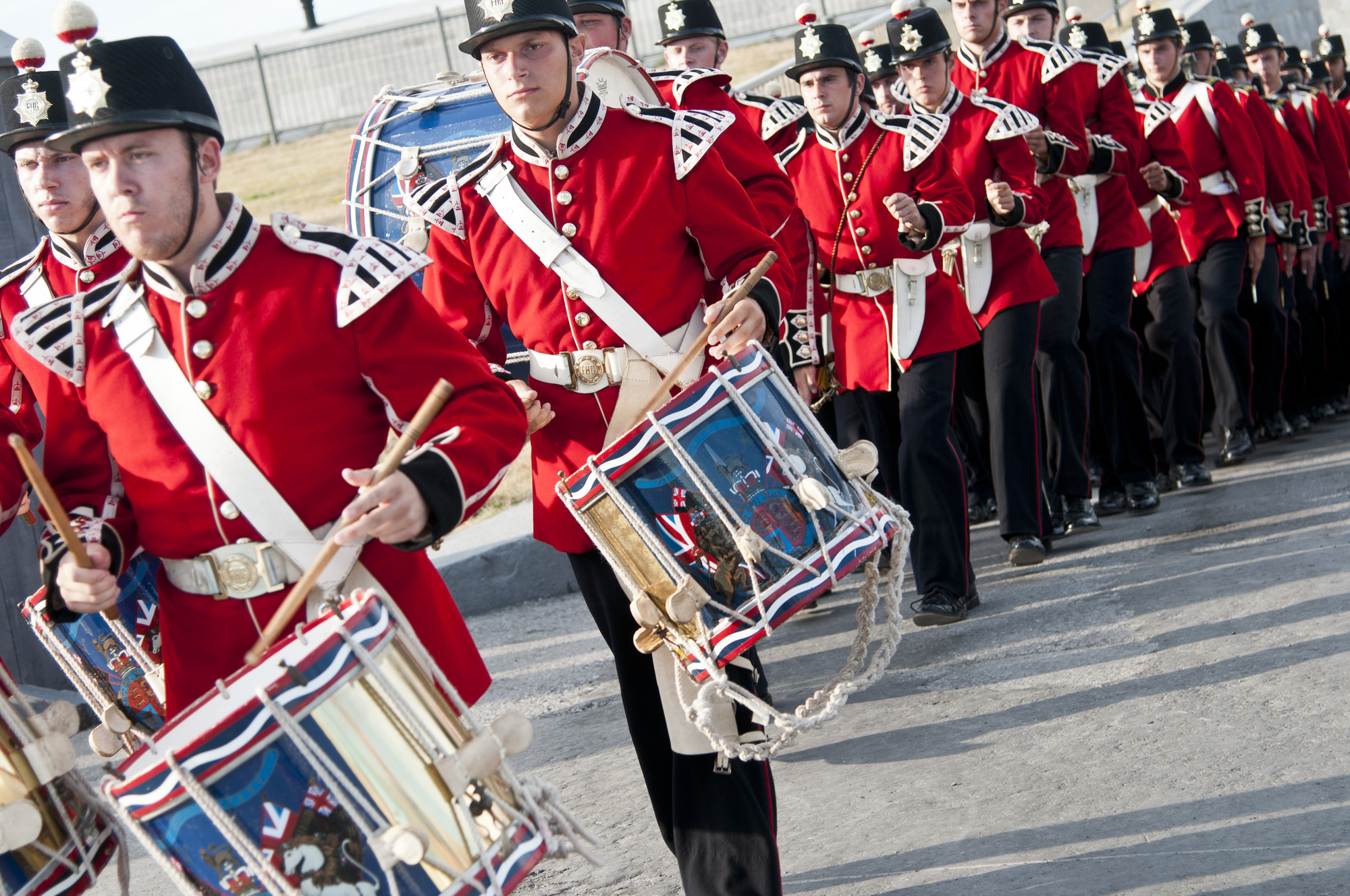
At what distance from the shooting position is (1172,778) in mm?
3627

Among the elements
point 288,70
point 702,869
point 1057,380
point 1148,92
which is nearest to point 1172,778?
point 702,869

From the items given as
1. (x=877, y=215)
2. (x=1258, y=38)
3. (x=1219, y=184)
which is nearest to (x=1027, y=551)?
(x=877, y=215)

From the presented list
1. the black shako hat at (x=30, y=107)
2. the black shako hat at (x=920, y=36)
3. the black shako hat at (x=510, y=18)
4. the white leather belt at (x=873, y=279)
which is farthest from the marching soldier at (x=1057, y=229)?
the black shako hat at (x=30, y=107)

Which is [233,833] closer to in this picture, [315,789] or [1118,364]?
[315,789]

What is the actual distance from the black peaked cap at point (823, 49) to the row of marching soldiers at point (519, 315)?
0.04ft

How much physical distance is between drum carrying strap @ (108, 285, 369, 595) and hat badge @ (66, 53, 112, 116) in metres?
0.36

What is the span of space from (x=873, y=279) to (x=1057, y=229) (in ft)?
4.83

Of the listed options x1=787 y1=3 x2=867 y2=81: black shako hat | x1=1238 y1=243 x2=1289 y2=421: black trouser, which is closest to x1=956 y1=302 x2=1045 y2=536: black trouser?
x1=787 y1=3 x2=867 y2=81: black shako hat

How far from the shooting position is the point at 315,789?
2.06m

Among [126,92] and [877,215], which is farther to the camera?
[877,215]

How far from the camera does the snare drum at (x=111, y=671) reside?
10.4ft

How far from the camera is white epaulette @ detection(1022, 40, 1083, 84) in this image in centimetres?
665

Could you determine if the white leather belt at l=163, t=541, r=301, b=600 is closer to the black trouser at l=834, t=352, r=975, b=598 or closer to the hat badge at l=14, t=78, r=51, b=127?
the hat badge at l=14, t=78, r=51, b=127

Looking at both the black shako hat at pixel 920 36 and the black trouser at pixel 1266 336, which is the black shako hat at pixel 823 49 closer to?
the black shako hat at pixel 920 36
